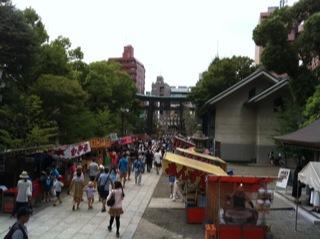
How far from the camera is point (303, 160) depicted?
29906 mm

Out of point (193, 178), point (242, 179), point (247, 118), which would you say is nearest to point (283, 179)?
point (193, 178)

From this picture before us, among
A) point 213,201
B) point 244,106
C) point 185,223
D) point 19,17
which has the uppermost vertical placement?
point 19,17

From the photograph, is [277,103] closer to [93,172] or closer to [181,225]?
[93,172]

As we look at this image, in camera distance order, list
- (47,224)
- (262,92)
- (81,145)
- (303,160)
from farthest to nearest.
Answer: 1. (262,92)
2. (303,160)
3. (81,145)
4. (47,224)

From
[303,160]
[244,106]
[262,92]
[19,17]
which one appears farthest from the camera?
[244,106]

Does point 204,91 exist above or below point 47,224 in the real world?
above

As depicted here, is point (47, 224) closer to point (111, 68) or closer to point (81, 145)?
point (81, 145)

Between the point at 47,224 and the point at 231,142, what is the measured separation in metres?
40.3

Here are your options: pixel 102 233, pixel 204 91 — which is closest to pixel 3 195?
A: pixel 102 233

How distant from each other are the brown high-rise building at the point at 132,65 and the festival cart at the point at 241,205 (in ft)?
488

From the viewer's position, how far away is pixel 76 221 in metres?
17.9

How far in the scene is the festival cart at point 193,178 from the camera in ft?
58.3

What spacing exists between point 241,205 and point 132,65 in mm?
158158

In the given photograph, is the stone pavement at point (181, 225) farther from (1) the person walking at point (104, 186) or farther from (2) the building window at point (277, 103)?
(2) the building window at point (277, 103)
